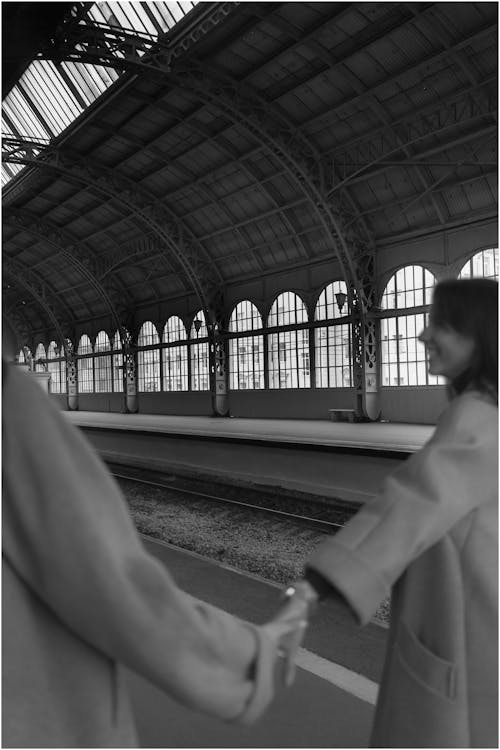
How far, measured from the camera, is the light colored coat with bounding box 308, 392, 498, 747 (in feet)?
5.49

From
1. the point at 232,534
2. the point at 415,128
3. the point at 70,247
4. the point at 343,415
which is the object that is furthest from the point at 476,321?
the point at 70,247

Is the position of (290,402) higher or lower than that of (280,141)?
lower

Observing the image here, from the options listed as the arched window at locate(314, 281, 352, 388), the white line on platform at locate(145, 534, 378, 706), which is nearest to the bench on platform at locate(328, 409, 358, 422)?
the arched window at locate(314, 281, 352, 388)

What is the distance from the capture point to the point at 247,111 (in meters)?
23.0

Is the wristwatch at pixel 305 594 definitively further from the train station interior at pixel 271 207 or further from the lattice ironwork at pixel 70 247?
the lattice ironwork at pixel 70 247

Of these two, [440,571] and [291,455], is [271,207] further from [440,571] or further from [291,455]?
[440,571]

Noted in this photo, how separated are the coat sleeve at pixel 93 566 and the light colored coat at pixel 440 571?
52 centimetres

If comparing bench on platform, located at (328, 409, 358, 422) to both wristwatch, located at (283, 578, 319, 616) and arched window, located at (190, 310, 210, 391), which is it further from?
wristwatch, located at (283, 578, 319, 616)

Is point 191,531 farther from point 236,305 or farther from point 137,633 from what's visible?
point 236,305

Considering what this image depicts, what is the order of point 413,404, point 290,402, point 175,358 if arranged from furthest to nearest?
point 175,358 < point 290,402 < point 413,404

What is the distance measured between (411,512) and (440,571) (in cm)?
25

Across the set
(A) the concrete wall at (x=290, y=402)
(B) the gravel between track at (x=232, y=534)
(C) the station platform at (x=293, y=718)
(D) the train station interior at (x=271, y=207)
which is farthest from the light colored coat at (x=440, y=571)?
(A) the concrete wall at (x=290, y=402)

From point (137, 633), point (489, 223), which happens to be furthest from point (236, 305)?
point (137, 633)

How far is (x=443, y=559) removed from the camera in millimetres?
1819
